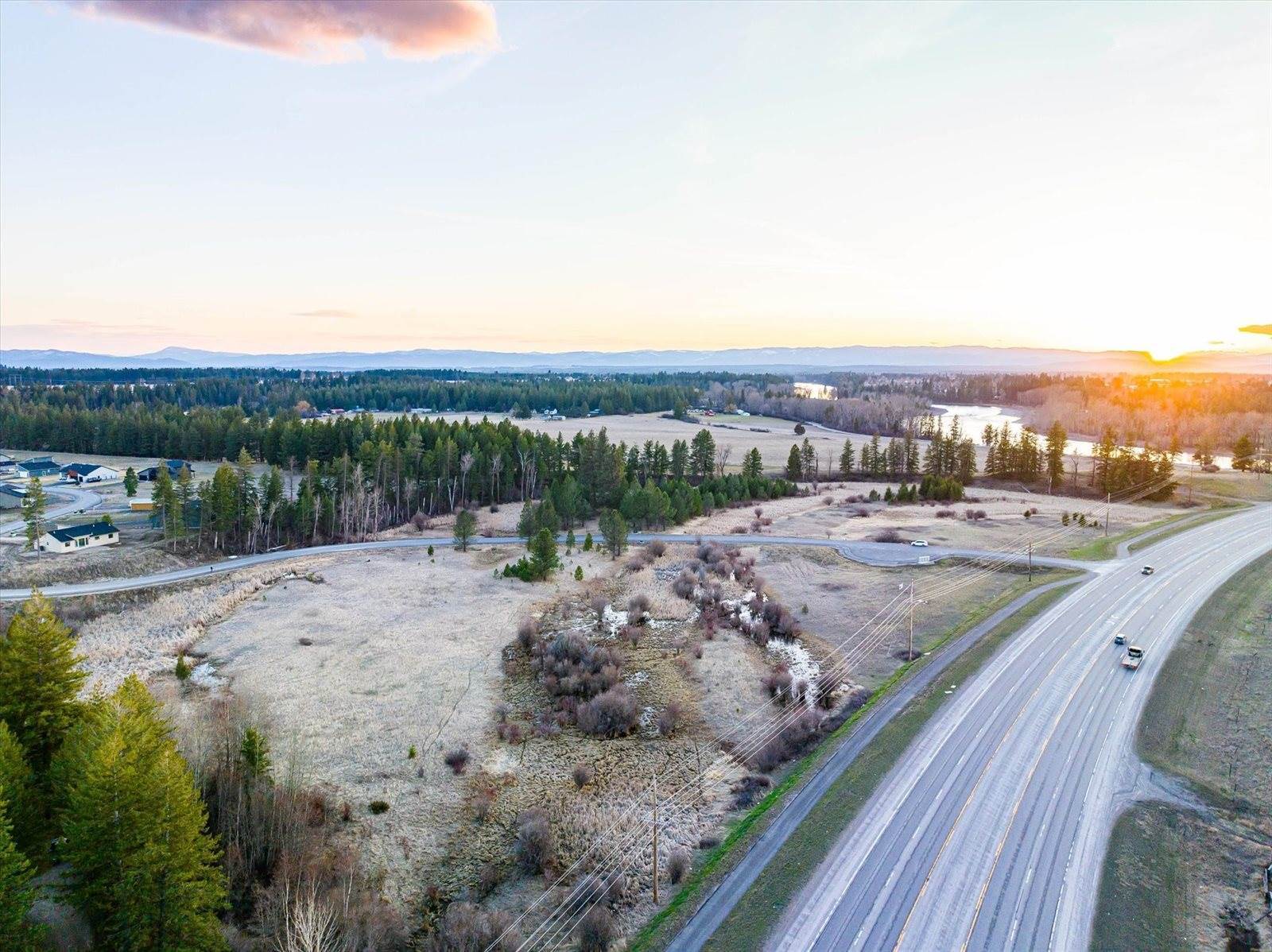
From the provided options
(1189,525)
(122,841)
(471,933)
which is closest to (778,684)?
(471,933)

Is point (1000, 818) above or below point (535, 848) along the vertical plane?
above

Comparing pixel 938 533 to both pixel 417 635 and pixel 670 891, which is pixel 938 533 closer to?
pixel 417 635

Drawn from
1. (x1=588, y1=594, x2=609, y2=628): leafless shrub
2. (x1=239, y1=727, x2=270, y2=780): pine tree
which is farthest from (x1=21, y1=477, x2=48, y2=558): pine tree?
(x1=239, y1=727, x2=270, y2=780): pine tree

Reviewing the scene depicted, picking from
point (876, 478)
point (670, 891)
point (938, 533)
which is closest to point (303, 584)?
point (670, 891)

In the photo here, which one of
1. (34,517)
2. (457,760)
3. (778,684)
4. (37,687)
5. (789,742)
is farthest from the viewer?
(34,517)

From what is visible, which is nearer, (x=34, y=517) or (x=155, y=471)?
(x=34, y=517)

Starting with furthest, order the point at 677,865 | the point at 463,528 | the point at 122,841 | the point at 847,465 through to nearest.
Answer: the point at 847,465 → the point at 463,528 → the point at 677,865 → the point at 122,841

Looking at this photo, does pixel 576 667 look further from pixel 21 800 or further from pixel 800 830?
pixel 21 800

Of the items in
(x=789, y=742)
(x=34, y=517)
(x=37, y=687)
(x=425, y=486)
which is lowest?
(x=789, y=742)
